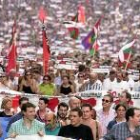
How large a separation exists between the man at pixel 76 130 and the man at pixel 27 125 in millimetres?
313

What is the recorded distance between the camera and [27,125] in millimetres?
12211

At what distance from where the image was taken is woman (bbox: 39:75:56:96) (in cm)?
1833

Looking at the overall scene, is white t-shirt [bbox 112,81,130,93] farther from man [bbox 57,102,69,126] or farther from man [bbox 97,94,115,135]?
man [bbox 57,102,69,126]

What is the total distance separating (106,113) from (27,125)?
7.83 feet

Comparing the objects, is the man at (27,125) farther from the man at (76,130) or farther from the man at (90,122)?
the man at (90,122)

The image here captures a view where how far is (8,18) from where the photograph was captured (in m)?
52.2

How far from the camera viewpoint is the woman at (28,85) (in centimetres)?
1812

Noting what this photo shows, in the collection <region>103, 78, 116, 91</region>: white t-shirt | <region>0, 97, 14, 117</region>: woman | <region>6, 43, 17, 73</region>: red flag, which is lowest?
<region>0, 97, 14, 117</region>: woman

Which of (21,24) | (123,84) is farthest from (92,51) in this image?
Result: (21,24)

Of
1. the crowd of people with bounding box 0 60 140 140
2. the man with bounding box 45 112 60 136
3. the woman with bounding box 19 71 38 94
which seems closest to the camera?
the crowd of people with bounding box 0 60 140 140

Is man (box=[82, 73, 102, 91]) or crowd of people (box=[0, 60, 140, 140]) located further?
man (box=[82, 73, 102, 91])

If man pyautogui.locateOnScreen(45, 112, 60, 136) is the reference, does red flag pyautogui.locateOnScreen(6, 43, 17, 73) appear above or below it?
above

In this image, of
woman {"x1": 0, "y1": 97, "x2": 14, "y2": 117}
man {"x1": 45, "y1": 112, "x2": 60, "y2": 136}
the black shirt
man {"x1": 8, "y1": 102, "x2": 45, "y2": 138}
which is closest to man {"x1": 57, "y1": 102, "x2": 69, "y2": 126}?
man {"x1": 45, "y1": 112, "x2": 60, "y2": 136}

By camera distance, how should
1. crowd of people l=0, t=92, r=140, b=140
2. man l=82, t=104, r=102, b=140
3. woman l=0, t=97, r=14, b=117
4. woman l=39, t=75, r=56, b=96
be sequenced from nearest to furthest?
crowd of people l=0, t=92, r=140, b=140, man l=82, t=104, r=102, b=140, woman l=0, t=97, r=14, b=117, woman l=39, t=75, r=56, b=96
